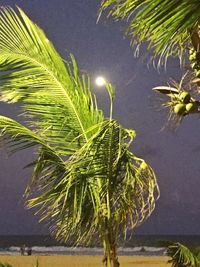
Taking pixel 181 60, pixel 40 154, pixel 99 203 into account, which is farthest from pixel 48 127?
pixel 181 60

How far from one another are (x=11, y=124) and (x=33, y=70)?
0.49 meters

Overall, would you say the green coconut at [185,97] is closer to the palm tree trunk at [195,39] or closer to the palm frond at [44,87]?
the palm tree trunk at [195,39]

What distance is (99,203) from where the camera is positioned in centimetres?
341

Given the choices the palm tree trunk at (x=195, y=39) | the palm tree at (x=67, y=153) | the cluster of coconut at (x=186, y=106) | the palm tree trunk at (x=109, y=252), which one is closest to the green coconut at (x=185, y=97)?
the cluster of coconut at (x=186, y=106)

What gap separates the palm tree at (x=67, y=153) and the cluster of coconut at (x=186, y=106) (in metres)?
1.31

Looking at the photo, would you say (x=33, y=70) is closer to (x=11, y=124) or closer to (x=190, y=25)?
(x=11, y=124)

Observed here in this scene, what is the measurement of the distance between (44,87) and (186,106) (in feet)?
6.26

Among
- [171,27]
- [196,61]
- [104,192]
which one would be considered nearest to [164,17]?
[171,27]

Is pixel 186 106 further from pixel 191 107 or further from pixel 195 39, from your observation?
pixel 195 39

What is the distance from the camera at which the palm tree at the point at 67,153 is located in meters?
3.36

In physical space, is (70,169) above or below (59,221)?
above

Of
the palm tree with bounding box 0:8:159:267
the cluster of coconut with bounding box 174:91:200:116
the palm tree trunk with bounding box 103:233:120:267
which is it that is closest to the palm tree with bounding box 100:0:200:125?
the cluster of coconut with bounding box 174:91:200:116

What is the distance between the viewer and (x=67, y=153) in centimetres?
373

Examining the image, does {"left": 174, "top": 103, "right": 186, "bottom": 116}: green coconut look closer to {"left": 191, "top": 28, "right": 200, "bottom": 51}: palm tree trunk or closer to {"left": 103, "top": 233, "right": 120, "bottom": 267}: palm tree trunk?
{"left": 191, "top": 28, "right": 200, "bottom": 51}: palm tree trunk
